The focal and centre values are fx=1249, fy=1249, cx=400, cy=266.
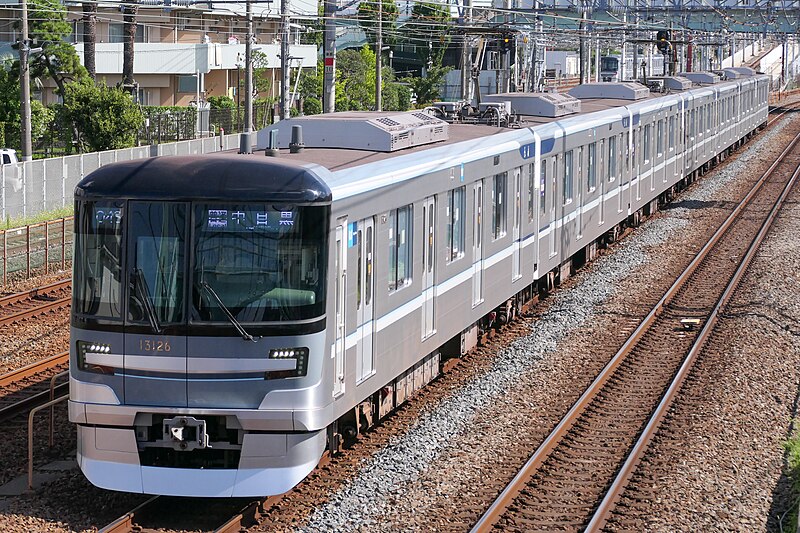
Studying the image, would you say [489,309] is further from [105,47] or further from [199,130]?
[105,47]

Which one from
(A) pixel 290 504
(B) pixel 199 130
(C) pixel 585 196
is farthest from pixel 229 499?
(B) pixel 199 130

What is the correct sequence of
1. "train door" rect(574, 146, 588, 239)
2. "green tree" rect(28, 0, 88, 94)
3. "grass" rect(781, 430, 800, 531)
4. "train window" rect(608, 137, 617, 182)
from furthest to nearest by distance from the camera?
"green tree" rect(28, 0, 88, 94), "train window" rect(608, 137, 617, 182), "train door" rect(574, 146, 588, 239), "grass" rect(781, 430, 800, 531)

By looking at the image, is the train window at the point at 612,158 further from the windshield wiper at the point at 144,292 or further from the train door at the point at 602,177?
the windshield wiper at the point at 144,292

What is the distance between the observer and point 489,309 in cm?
1442

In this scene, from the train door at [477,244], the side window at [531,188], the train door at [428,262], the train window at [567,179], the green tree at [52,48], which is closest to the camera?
the train door at [428,262]

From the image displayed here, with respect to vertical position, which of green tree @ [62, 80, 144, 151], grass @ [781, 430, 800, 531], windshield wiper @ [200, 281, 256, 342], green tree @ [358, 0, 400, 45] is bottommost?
grass @ [781, 430, 800, 531]

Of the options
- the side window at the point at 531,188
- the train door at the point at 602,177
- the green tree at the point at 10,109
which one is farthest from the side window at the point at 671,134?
the green tree at the point at 10,109

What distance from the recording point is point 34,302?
18000 mm

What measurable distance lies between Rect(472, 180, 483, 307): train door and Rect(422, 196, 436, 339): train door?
149cm

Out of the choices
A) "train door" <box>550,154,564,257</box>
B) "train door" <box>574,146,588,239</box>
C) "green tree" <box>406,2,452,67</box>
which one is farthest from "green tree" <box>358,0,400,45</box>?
"train door" <box>550,154,564,257</box>

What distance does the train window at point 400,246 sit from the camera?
10695 millimetres

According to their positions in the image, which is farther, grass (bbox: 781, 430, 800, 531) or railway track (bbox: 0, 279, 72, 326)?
railway track (bbox: 0, 279, 72, 326)

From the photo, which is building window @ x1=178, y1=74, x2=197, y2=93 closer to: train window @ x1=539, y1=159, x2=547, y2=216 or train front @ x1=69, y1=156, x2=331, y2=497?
train window @ x1=539, y1=159, x2=547, y2=216

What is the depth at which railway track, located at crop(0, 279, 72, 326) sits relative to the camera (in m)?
16.8
